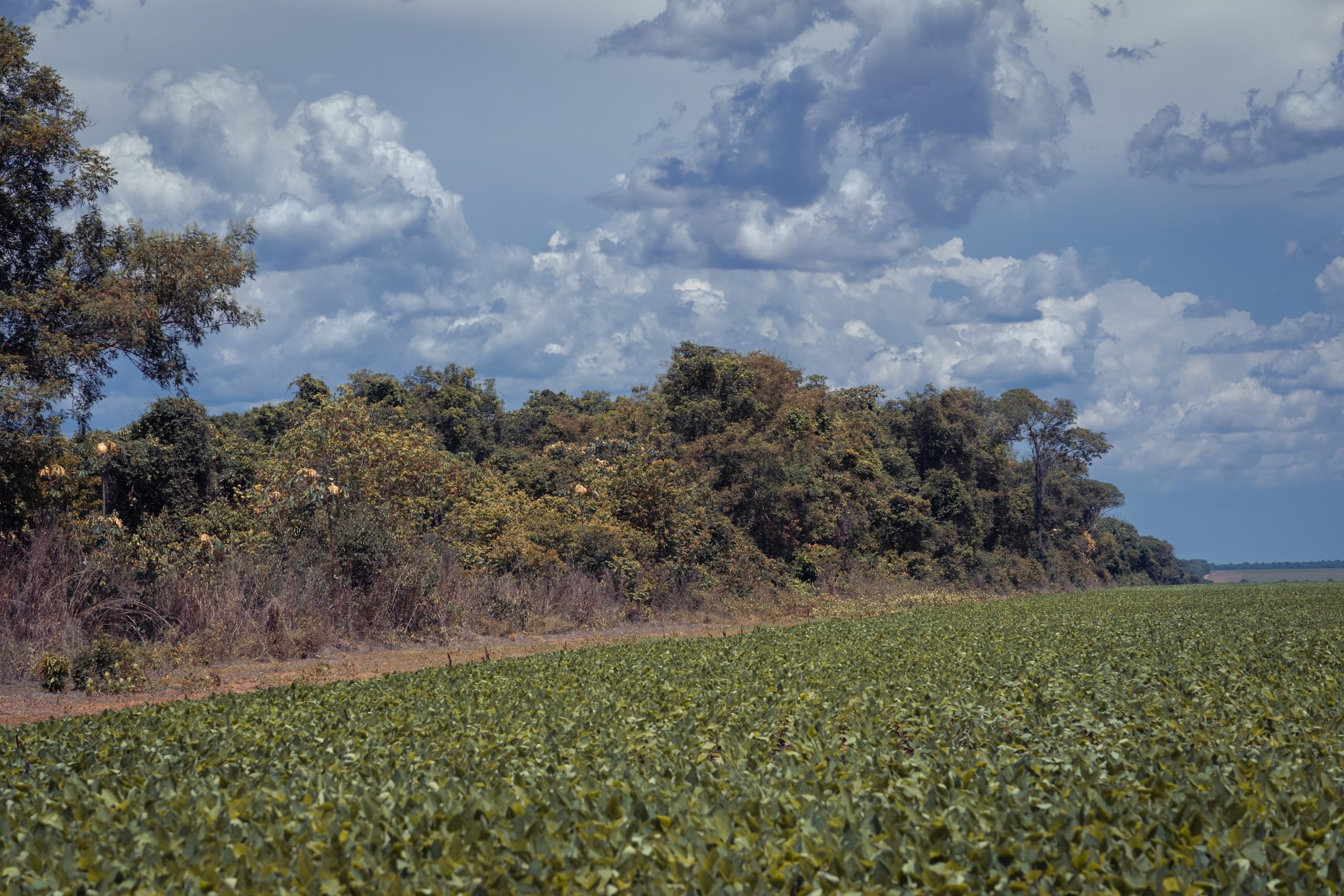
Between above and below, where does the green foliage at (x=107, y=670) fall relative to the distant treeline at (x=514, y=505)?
below

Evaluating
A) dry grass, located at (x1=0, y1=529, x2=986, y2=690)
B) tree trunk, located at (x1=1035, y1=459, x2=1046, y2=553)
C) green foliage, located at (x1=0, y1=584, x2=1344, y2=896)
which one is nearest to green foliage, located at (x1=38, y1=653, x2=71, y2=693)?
dry grass, located at (x1=0, y1=529, x2=986, y2=690)

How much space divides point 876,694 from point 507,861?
5.22 metres

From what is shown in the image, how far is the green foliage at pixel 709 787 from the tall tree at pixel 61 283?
9155 millimetres

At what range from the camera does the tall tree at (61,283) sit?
54.1 ft

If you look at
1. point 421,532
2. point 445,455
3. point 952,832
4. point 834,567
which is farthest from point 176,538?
point 834,567

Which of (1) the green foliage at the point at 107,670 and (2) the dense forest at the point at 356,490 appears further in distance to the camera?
(2) the dense forest at the point at 356,490

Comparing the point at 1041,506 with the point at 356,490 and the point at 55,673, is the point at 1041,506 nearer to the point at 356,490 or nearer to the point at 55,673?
the point at 356,490

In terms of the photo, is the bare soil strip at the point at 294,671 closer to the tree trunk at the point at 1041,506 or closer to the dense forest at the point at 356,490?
the dense forest at the point at 356,490

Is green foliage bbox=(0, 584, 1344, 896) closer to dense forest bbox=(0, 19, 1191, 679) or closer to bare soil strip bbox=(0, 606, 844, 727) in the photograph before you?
bare soil strip bbox=(0, 606, 844, 727)

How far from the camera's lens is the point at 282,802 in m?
5.39

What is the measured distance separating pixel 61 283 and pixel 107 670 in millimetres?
7211

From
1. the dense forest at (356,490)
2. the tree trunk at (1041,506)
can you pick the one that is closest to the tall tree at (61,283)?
the dense forest at (356,490)

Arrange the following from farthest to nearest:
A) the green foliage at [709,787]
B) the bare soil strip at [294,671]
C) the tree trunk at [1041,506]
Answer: the tree trunk at [1041,506] → the bare soil strip at [294,671] → the green foliage at [709,787]

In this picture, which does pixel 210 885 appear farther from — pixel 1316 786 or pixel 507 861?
pixel 1316 786
